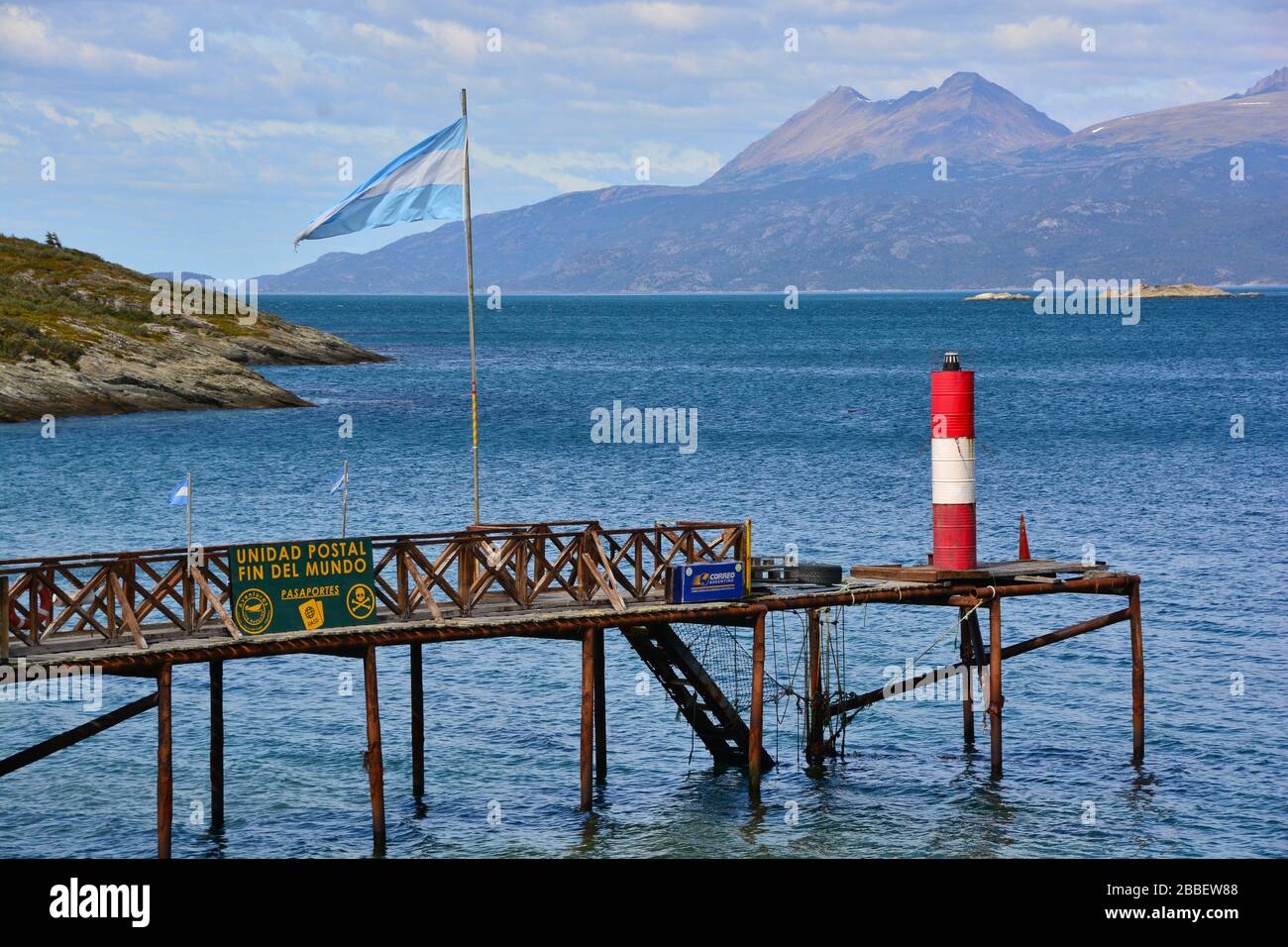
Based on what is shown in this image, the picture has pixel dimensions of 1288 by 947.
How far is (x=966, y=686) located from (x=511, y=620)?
1210 centimetres

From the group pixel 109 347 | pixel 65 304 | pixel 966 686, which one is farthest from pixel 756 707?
pixel 65 304

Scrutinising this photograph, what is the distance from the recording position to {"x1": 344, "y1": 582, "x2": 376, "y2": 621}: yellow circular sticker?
27.0m

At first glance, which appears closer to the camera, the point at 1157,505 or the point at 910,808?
the point at 910,808

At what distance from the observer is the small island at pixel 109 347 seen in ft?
311

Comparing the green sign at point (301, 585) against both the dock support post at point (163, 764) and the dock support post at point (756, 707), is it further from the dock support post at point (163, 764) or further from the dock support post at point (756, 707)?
the dock support post at point (756, 707)

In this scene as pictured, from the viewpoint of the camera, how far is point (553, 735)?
35.1m

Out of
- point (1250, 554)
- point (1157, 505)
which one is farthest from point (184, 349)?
point (1250, 554)

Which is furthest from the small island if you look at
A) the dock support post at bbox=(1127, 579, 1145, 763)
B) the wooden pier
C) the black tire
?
the dock support post at bbox=(1127, 579, 1145, 763)

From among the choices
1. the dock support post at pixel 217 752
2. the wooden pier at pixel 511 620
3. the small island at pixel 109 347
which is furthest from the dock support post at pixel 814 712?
the small island at pixel 109 347

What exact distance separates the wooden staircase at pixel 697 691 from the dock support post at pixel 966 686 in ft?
14.0

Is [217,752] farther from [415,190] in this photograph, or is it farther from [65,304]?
[65,304]

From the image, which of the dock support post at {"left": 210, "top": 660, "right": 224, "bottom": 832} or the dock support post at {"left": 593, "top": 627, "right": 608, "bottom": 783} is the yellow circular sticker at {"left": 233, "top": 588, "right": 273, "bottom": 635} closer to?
the dock support post at {"left": 210, "top": 660, "right": 224, "bottom": 832}
